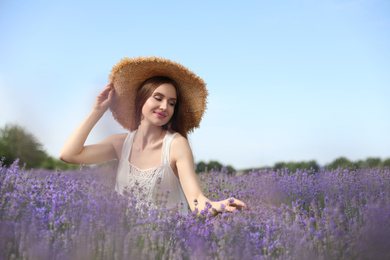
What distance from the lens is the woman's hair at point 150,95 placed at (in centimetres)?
308

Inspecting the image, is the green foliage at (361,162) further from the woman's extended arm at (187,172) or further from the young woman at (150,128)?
the woman's extended arm at (187,172)

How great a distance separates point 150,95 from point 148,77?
0.23 meters

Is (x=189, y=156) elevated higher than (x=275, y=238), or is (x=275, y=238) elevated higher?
(x=189, y=156)

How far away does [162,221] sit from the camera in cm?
223

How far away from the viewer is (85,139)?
3.05 metres

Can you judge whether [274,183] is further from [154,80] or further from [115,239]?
[115,239]

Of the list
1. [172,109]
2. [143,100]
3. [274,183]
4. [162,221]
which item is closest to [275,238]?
[162,221]

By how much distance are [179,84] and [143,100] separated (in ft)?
1.17

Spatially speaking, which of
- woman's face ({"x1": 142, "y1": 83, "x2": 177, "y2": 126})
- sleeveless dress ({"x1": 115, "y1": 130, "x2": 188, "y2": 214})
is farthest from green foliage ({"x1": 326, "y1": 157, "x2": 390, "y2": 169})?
woman's face ({"x1": 142, "y1": 83, "x2": 177, "y2": 126})

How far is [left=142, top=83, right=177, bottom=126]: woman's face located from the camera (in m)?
2.98

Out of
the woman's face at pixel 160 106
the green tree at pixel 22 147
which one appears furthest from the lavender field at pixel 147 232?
the green tree at pixel 22 147

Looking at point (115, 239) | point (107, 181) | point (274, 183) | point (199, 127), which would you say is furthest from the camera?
point (274, 183)

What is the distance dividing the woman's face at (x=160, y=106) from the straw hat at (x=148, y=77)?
183 millimetres

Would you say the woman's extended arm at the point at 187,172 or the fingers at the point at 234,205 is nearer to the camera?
the fingers at the point at 234,205
